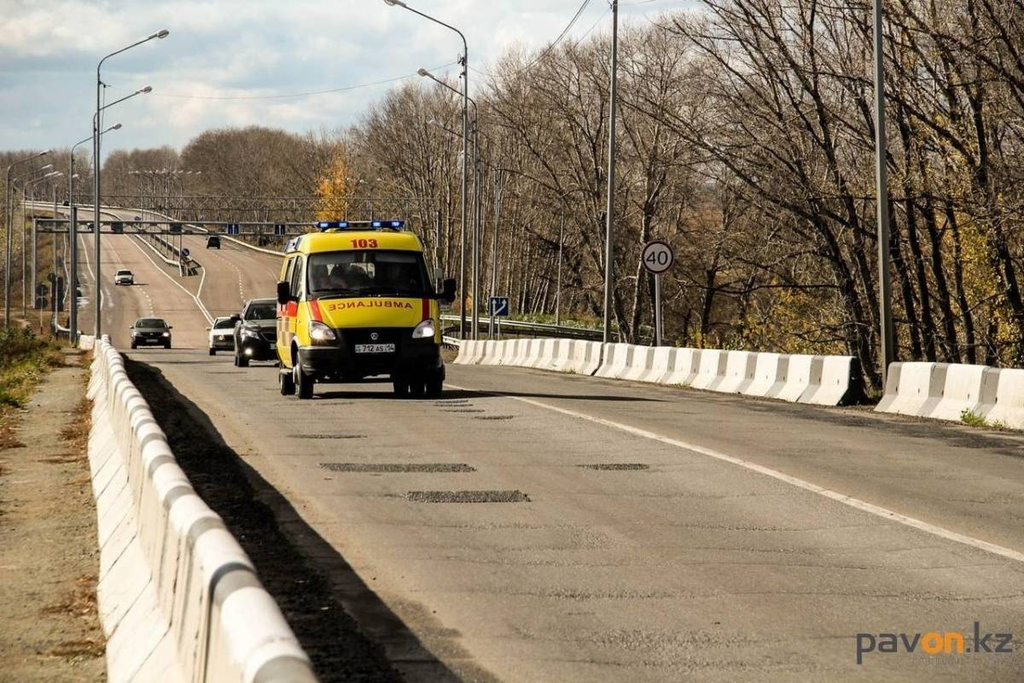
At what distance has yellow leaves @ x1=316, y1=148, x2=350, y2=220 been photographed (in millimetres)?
122688

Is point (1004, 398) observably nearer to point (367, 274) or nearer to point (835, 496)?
point (835, 496)

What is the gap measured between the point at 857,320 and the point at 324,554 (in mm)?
29880

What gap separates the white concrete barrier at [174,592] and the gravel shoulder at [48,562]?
0.13m

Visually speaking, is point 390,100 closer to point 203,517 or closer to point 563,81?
point 563,81

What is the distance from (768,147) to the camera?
3444 centimetres

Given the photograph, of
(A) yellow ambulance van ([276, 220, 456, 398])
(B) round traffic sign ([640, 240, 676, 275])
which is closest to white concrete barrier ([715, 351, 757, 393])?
(B) round traffic sign ([640, 240, 676, 275])

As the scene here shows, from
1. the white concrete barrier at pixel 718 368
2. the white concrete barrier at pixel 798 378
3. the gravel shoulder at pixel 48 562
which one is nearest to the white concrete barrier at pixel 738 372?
the white concrete barrier at pixel 718 368

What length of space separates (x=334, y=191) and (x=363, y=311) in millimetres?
106508

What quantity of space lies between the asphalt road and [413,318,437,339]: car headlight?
9.88 feet

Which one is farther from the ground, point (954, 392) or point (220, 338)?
point (954, 392)

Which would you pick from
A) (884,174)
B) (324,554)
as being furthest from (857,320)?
(324,554)

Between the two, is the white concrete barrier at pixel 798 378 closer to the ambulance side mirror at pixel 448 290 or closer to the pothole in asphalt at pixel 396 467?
the ambulance side mirror at pixel 448 290

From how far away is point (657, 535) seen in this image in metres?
9.27

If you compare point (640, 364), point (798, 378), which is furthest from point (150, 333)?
point (798, 378)
